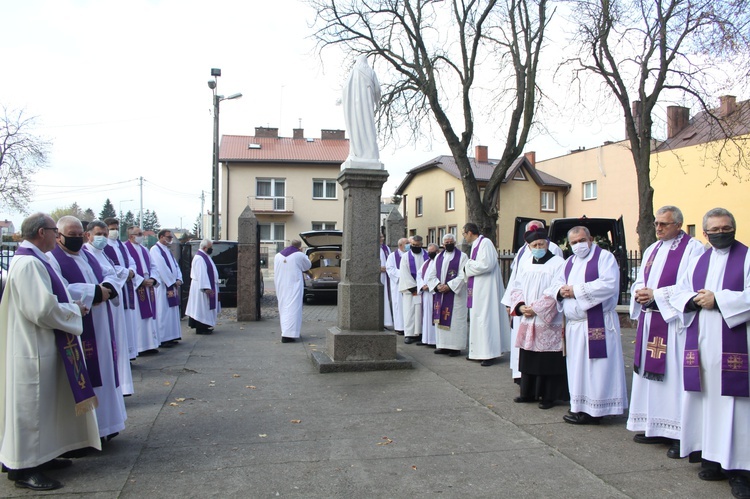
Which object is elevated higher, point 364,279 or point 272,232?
point 272,232

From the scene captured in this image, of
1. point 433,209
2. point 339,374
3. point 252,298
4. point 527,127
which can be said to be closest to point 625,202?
point 433,209

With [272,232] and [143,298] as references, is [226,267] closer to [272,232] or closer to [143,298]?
[143,298]

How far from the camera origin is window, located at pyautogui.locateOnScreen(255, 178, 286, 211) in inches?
1590

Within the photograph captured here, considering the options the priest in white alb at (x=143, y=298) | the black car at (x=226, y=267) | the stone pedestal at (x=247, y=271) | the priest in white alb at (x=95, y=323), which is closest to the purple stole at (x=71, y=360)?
the priest in white alb at (x=95, y=323)

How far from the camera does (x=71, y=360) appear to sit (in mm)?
4242

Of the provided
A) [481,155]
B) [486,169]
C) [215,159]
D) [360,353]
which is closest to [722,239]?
[360,353]

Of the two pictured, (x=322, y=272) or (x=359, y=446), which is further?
(x=322, y=272)

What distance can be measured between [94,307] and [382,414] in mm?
2861

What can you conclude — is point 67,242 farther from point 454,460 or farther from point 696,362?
point 696,362

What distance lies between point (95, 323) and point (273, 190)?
3612cm

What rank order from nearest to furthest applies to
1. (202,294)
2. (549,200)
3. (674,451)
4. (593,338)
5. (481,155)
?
(674,451)
(593,338)
(202,294)
(549,200)
(481,155)

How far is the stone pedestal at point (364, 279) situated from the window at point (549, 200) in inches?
1415

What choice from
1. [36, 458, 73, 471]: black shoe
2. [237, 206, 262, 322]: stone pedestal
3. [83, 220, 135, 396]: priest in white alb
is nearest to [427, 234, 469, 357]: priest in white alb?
[83, 220, 135, 396]: priest in white alb

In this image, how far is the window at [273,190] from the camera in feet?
132
